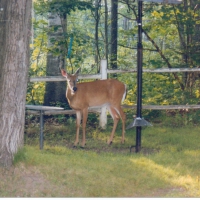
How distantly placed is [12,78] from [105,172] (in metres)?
1.81

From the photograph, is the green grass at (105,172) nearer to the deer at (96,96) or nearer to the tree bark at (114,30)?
the deer at (96,96)

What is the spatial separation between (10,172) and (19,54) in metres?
1.54

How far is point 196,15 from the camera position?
508 inches

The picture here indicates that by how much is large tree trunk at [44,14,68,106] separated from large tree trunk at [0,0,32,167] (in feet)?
17.0

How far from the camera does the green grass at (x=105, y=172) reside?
6.72 metres

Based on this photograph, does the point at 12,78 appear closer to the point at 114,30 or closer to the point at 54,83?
the point at 54,83

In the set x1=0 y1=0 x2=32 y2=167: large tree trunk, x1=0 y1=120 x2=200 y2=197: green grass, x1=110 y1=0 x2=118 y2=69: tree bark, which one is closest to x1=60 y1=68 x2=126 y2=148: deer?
x1=0 y1=120 x2=200 y2=197: green grass

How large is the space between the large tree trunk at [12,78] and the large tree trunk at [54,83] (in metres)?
5.17

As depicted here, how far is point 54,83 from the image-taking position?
12.6 m

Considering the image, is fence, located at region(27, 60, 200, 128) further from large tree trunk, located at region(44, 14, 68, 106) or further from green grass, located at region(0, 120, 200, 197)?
large tree trunk, located at region(44, 14, 68, 106)

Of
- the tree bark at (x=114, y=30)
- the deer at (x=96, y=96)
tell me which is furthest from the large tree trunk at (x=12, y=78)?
the tree bark at (x=114, y=30)

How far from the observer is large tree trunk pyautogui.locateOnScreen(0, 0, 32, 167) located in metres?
7.05

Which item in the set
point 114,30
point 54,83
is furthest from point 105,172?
point 114,30

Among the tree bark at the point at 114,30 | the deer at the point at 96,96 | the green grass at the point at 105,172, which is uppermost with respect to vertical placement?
the tree bark at the point at 114,30
